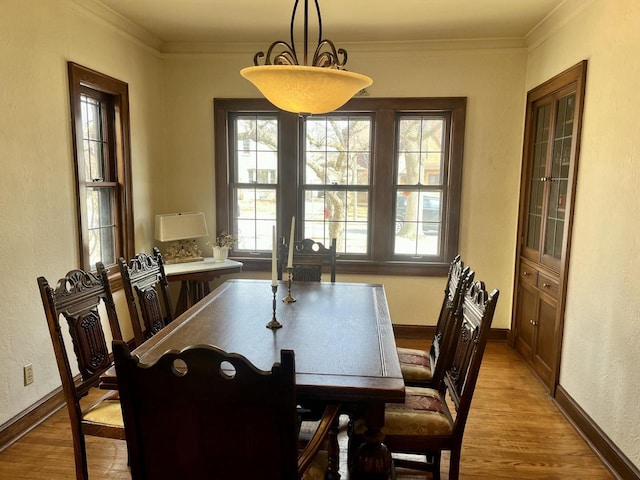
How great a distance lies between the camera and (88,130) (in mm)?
3316

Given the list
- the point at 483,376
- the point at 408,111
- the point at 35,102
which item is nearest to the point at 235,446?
the point at 35,102

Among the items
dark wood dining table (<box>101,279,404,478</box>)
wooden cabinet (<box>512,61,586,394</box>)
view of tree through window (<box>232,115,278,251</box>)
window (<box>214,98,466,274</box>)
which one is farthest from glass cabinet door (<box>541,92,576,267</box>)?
view of tree through window (<box>232,115,278,251</box>)

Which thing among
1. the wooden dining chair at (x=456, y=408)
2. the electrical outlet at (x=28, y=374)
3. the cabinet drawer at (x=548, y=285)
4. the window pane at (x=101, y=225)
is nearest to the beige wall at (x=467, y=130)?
the cabinet drawer at (x=548, y=285)

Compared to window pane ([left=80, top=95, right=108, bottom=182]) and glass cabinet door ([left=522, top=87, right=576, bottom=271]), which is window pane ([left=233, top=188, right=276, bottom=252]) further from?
glass cabinet door ([left=522, top=87, right=576, bottom=271])

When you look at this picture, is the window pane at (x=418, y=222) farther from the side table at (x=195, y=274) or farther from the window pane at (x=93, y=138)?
the window pane at (x=93, y=138)

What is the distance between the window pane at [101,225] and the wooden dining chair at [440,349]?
2307 mm

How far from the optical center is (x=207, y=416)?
123 cm

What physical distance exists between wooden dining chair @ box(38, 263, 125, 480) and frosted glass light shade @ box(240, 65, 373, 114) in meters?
1.19

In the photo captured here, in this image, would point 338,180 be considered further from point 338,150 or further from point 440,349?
point 440,349

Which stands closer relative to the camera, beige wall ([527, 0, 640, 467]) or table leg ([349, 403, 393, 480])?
table leg ([349, 403, 393, 480])

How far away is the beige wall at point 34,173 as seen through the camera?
8.02 feet

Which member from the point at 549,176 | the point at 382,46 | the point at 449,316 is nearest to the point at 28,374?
the point at 449,316

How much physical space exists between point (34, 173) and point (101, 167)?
2.90ft

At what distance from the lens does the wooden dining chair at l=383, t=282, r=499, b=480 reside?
1.76 meters
